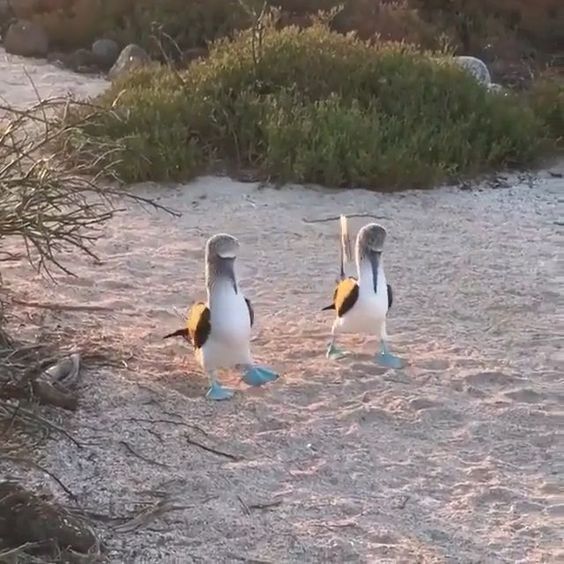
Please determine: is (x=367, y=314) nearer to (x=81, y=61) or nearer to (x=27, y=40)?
(x=81, y=61)

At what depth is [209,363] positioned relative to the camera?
4.48 metres

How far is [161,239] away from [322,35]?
135 inches

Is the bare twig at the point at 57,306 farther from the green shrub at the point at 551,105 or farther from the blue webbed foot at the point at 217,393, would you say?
the green shrub at the point at 551,105

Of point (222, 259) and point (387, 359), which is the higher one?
point (222, 259)

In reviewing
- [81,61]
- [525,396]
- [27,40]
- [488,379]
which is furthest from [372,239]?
[27,40]

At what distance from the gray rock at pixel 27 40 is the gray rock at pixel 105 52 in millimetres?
632

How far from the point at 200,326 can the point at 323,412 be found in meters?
0.57

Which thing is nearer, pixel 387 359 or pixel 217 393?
pixel 217 393

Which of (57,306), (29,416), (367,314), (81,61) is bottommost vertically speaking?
(81,61)

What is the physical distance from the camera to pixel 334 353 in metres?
4.91

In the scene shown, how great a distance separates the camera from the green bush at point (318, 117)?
782 cm

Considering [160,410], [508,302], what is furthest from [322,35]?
[160,410]

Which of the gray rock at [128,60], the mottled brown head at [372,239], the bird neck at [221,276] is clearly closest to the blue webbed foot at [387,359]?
the mottled brown head at [372,239]

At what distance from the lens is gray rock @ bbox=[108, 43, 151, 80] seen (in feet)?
36.8
